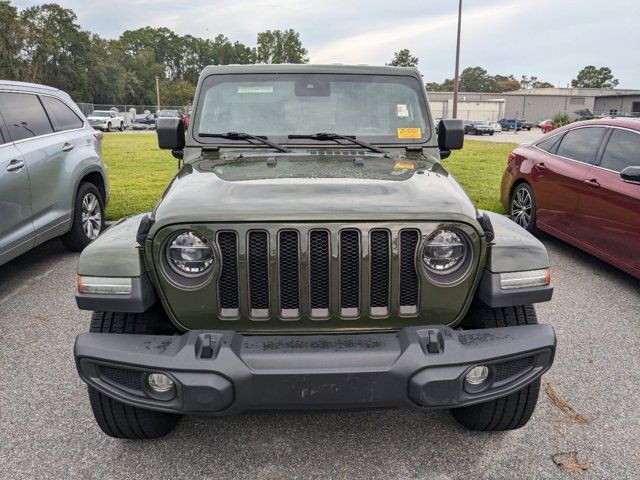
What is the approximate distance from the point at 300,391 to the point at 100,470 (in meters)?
1.19

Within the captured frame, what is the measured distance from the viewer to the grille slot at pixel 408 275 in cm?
219

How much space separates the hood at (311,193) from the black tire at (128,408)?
1.51ft

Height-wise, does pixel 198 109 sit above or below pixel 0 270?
above

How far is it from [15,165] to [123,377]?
3.24m

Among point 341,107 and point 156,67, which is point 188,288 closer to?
point 341,107

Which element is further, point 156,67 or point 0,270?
point 156,67

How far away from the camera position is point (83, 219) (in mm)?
5789

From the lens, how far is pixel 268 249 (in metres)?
2.15

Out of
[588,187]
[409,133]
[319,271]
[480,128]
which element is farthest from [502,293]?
[480,128]

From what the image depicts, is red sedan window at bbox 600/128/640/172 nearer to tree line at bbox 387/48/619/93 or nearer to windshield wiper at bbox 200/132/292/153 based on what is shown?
windshield wiper at bbox 200/132/292/153

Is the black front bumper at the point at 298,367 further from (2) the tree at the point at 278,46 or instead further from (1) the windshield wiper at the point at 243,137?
(2) the tree at the point at 278,46

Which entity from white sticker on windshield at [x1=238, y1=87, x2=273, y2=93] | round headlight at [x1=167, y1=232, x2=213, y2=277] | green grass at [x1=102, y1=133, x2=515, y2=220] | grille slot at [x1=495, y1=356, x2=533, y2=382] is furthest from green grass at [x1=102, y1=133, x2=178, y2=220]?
grille slot at [x1=495, y1=356, x2=533, y2=382]

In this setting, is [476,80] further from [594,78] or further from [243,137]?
[243,137]

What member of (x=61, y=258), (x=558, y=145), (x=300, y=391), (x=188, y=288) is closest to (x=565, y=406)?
(x=300, y=391)
